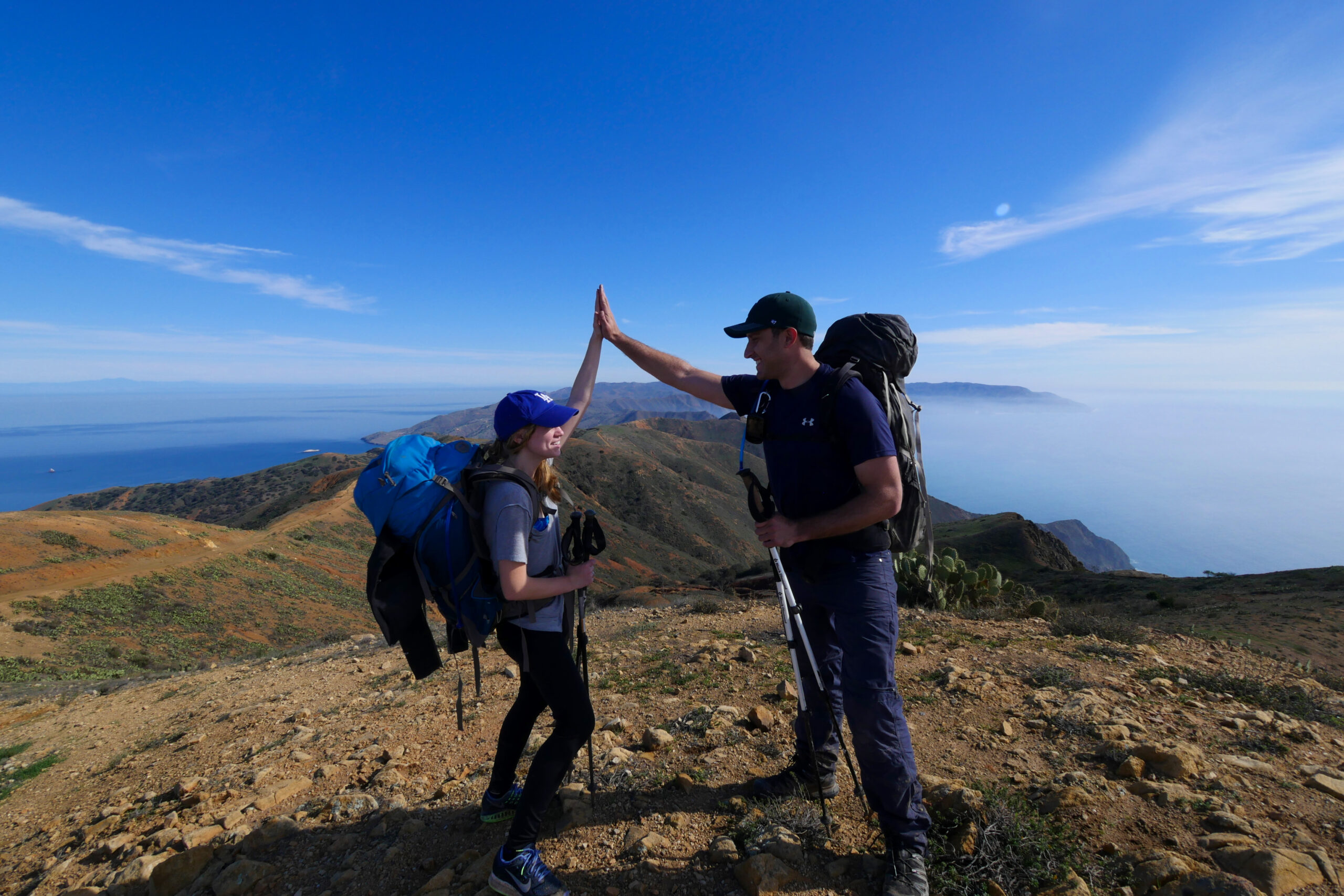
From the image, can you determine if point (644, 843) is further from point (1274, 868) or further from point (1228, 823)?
point (1228, 823)

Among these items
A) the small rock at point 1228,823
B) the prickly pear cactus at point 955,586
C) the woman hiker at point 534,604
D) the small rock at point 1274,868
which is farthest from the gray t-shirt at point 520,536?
the prickly pear cactus at point 955,586

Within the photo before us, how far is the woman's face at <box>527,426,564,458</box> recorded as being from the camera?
2525mm

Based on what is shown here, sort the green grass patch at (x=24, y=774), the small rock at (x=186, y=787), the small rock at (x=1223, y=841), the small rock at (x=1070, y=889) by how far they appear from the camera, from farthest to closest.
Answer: the green grass patch at (x=24, y=774) → the small rock at (x=186, y=787) → the small rock at (x=1223, y=841) → the small rock at (x=1070, y=889)

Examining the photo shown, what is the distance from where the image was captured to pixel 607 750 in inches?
151

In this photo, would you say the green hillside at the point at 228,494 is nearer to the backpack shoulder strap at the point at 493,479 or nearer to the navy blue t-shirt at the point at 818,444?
the backpack shoulder strap at the point at 493,479

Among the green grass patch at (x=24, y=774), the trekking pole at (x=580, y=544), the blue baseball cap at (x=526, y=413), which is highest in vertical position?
the blue baseball cap at (x=526, y=413)

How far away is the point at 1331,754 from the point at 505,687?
19.5ft

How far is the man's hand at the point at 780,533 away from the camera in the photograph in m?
2.56

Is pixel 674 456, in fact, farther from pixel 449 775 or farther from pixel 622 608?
pixel 449 775

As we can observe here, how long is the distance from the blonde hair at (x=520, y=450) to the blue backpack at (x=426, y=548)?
0.31 feet

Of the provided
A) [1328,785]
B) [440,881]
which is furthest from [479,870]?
[1328,785]

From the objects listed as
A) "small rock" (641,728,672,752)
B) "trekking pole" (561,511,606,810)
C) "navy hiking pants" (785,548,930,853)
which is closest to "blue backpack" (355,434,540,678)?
"trekking pole" (561,511,606,810)

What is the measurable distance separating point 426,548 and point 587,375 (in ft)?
4.72

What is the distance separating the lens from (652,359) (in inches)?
141
